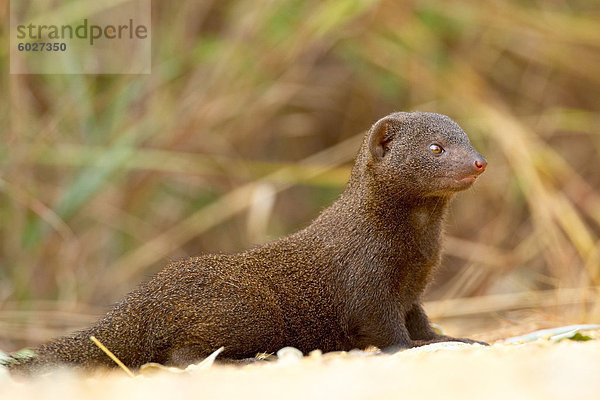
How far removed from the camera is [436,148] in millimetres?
3084

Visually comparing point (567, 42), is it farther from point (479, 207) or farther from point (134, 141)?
point (134, 141)

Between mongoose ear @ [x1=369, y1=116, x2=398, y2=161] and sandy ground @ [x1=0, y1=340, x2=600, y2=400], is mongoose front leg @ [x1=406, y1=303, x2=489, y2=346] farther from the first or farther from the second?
sandy ground @ [x1=0, y1=340, x2=600, y2=400]

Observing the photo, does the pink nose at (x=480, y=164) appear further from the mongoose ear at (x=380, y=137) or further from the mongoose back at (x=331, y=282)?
the mongoose ear at (x=380, y=137)

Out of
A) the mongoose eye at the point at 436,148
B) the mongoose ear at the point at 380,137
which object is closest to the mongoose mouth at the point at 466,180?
the mongoose eye at the point at 436,148

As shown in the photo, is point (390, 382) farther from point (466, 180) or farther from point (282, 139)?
point (282, 139)

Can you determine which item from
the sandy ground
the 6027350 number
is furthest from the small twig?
the 6027350 number

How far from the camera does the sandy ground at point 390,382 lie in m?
1.68

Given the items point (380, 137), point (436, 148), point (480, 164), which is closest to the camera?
point (480, 164)

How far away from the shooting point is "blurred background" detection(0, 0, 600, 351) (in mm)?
4406

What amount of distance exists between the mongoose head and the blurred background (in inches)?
31.8

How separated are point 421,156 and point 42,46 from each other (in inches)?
99.6

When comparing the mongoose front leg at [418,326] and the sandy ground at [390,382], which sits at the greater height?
the sandy ground at [390,382]

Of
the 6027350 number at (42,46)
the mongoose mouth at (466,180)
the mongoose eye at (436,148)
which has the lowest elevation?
the mongoose mouth at (466,180)

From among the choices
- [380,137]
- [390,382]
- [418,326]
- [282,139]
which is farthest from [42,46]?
[390,382]
